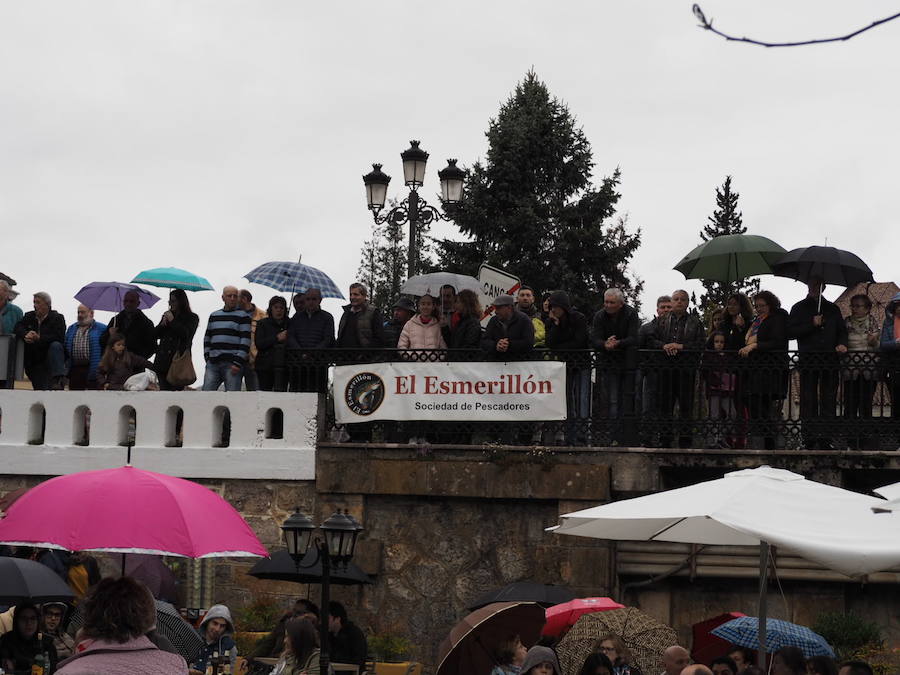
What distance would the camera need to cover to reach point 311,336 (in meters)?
15.4

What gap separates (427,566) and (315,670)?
4897 millimetres

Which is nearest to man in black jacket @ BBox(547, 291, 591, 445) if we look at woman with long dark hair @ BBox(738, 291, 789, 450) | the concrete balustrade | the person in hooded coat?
woman with long dark hair @ BBox(738, 291, 789, 450)

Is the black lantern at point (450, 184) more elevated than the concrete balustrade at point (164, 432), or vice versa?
the black lantern at point (450, 184)

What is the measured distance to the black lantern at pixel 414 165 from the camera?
60.0 feet

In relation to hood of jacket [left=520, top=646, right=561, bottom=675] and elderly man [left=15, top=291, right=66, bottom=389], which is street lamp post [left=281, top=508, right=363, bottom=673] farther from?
elderly man [left=15, top=291, right=66, bottom=389]

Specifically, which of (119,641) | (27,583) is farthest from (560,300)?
(119,641)

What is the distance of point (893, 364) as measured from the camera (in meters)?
14.0

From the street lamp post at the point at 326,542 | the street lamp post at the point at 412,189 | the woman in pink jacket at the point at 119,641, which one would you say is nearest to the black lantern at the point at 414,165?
the street lamp post at the point at 412,189

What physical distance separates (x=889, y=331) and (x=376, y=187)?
7161 mm

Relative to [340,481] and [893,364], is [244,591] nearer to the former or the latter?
[340,481]

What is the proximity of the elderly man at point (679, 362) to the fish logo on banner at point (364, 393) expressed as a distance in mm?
2735

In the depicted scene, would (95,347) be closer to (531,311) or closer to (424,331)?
(424,331)

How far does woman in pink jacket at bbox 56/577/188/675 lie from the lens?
6.61 metres

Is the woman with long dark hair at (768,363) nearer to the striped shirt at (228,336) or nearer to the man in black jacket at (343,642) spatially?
the man in black jacket at (343,642)
